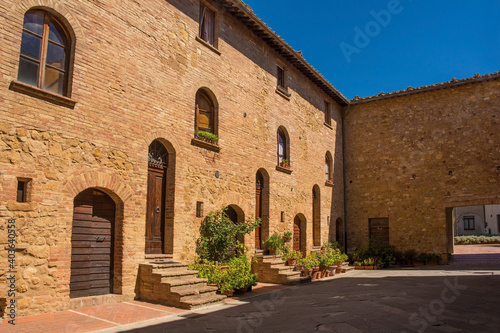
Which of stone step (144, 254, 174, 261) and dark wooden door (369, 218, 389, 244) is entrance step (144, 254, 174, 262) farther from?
dark wooden door (369, 218, 389, 244)

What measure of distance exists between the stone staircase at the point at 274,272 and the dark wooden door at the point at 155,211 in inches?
154

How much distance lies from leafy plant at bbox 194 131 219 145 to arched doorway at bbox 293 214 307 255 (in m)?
6.15

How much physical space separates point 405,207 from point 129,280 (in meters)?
13.9

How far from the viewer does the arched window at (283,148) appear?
51.3ft

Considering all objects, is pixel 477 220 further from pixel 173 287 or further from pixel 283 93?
pixel 173 287

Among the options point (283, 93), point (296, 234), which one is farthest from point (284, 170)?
point (283, 93)

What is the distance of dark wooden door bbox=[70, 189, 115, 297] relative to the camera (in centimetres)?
837

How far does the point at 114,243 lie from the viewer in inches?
356

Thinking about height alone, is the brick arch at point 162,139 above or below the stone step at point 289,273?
above

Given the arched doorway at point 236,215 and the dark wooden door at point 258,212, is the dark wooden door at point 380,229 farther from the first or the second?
the arched doorway at point 236,215

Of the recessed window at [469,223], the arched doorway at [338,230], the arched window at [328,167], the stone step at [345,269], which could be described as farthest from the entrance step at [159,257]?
the recessed window at [469,223]

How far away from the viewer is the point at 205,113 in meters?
12.0

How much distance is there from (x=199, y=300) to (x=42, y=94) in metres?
5.17

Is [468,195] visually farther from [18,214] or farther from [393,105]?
[18,214]
